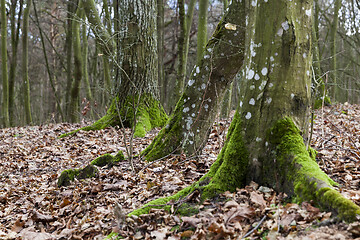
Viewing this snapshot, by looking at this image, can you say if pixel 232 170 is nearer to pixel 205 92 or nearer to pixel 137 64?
pixel 205 92

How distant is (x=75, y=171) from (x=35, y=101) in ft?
88.7

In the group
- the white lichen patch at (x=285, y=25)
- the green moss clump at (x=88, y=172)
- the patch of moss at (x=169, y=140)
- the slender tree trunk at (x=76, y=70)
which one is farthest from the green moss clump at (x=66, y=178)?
the slender tree trunk at (x=76, y=70)

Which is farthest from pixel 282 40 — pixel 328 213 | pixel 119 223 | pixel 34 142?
pixel 34 142

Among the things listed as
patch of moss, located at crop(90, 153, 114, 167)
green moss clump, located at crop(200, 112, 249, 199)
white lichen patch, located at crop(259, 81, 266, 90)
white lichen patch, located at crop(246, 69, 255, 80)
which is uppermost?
white lichen patch, located at crop(246, 69, 255, 80)

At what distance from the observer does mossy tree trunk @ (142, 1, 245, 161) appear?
4454 mm

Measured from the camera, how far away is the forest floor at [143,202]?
2234mm

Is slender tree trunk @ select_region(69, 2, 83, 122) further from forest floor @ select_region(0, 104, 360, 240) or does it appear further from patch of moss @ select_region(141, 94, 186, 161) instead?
patch of moss @ select_region(141, 94, 186, 161)

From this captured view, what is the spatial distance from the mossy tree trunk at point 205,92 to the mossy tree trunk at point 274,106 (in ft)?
4.73

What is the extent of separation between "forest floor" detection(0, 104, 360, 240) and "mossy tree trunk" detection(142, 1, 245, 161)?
0.27 meters

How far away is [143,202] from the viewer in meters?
3.47

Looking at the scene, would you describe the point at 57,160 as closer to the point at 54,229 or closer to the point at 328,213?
the point at 54,229

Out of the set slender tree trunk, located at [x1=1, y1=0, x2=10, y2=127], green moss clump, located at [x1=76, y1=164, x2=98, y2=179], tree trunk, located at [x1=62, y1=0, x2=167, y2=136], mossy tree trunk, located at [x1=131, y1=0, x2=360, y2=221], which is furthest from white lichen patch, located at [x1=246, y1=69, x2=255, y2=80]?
slender tree trunk, located at [x1=1, y1=0, x2=10, y2=127]

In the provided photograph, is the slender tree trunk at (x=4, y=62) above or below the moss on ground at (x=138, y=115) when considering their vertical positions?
above

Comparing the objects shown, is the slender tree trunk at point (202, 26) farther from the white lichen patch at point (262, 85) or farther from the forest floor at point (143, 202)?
the white lichen patch at point (262, 85)
